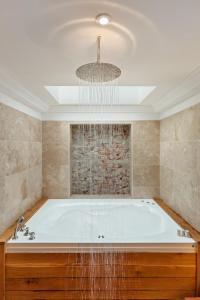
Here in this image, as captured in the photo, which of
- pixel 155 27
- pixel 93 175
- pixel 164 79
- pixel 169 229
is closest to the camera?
pixel 155 27

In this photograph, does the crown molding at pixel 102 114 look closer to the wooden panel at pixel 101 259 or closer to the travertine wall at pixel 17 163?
the travertine wall at pixel 17 163

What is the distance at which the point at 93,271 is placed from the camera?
1.87 m

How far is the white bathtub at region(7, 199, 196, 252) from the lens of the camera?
193 cm

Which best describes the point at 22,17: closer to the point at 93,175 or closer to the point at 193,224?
the point at 193,224

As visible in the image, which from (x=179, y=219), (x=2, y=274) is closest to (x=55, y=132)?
(x=2, y=274)

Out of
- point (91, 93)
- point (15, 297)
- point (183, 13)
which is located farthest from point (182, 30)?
point (15, 297)

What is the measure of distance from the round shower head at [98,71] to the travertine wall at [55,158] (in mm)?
2071

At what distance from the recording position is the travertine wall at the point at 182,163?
7.29 feet

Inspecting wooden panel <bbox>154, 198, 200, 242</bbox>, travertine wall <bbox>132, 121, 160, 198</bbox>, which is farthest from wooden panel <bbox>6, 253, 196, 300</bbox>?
travertine wall <bbox>132, 121, 160, 198</bbox>

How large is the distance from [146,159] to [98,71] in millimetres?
2380

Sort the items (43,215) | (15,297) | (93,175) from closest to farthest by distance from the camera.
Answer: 1. (15,297)
2. (43,215)
3. (93,175)

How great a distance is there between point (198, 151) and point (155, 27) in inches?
55.8

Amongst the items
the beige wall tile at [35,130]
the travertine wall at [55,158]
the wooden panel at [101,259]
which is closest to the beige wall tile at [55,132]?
the travertine wall at [55,158]

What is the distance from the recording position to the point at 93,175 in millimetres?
3850
